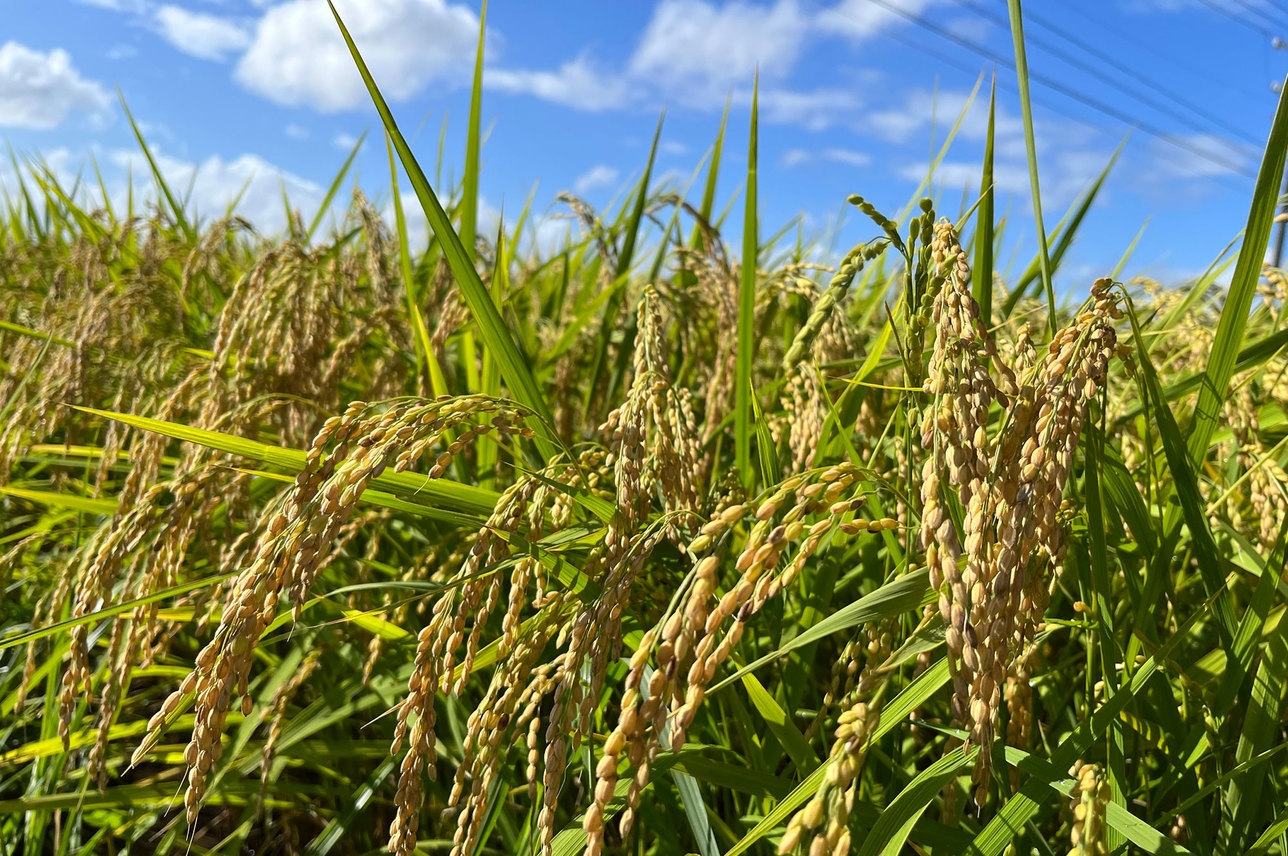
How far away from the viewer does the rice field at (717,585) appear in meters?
0.78

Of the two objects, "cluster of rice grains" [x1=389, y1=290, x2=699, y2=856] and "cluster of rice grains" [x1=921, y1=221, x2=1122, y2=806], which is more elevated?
"cluster of rice grains" [x1=921, y1=221, x2=1122, y2=806]

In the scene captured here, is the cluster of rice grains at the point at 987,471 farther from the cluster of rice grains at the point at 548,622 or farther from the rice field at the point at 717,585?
the cluster of rice grains at the point at 548,622

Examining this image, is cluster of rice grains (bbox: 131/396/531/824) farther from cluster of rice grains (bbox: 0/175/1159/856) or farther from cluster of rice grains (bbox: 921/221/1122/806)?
cluster of rice grains (bbox: 921/221/1122/806)

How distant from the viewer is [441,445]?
6.89 feet

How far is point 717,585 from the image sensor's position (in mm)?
1198

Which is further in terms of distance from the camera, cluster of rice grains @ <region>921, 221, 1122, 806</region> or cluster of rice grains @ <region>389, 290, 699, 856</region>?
cluster of rice grains @ <region>389, 290, 699, 856</region>

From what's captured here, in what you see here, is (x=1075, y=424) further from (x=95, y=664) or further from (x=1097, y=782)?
(x=95, y=664)

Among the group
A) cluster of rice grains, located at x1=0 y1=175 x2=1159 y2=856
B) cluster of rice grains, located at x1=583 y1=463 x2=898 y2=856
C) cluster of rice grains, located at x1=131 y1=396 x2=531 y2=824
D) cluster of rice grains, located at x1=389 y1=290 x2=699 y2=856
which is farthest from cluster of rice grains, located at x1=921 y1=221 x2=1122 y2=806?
cluster of rice grains, located at x1=131 y1=396 x2=531 y2=824

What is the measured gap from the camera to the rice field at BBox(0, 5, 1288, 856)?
30.7 inches

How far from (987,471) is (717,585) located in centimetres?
52

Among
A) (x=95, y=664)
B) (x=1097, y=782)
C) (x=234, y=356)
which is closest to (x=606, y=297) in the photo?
(x=234, y=356)

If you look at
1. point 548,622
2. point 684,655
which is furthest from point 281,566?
point 684,655

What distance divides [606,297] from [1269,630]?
1.66m

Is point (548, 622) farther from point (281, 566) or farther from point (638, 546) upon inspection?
point (281, 566)
